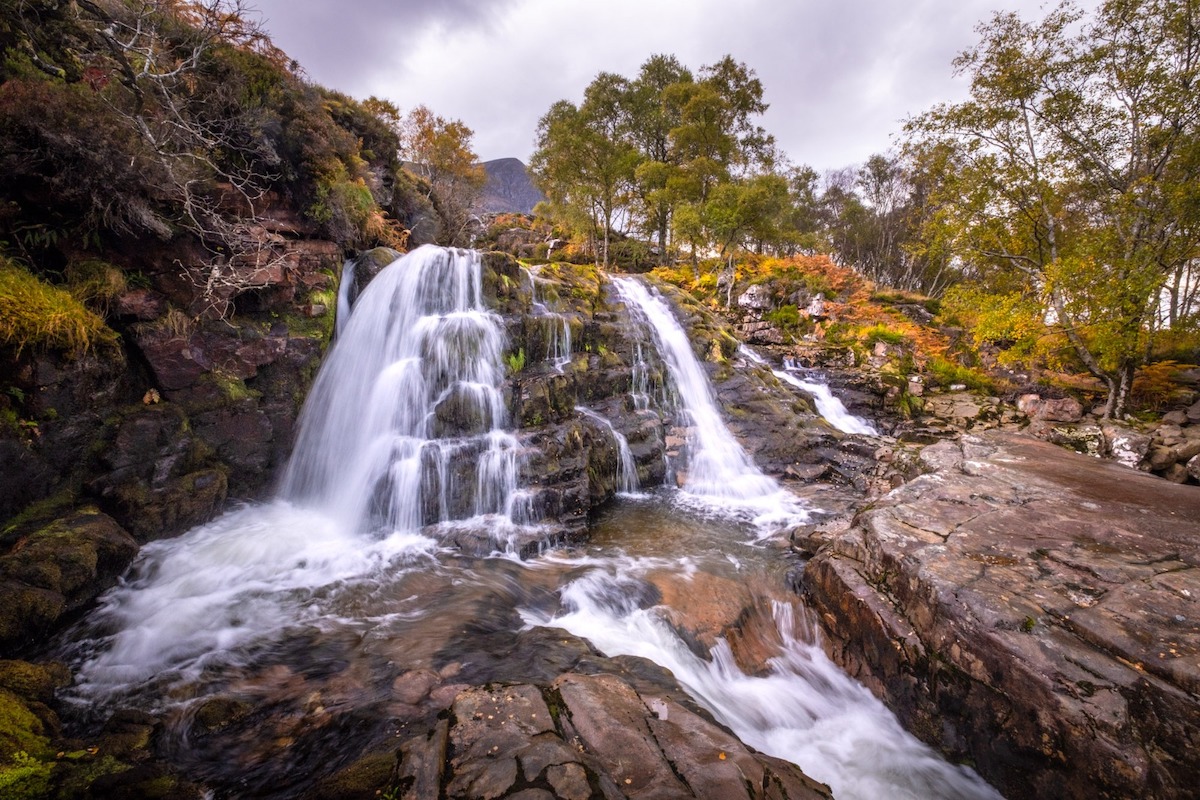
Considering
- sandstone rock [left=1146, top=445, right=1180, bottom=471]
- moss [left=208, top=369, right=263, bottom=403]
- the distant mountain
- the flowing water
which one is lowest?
the flowing water

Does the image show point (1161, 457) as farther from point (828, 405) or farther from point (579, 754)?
point (579, 754)

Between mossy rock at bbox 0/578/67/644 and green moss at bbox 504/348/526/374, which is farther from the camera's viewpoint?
green moss at bbox 504/348/526/374

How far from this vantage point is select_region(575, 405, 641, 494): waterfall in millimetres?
9398

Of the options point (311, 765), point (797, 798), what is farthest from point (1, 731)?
point (797, 798)

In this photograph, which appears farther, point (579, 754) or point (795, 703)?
A: point (795, 703)

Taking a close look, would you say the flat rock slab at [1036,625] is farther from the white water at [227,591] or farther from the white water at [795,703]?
the white water at [227,591]

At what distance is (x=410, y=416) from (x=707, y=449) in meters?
7.09

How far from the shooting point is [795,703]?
435 centimetres

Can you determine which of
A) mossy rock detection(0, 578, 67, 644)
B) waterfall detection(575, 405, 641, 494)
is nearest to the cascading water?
waterfall detection(575, 405, 641, 494)

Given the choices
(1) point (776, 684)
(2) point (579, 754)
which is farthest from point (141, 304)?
(1) point (776, 684)

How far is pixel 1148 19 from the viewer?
9.73 m

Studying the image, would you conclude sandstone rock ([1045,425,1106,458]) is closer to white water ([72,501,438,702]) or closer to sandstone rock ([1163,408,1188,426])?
sandstone rock ([1163,408,1188,426])

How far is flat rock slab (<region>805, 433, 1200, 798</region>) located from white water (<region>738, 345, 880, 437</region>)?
7764mm

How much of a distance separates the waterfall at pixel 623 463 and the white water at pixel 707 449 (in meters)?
1.32
